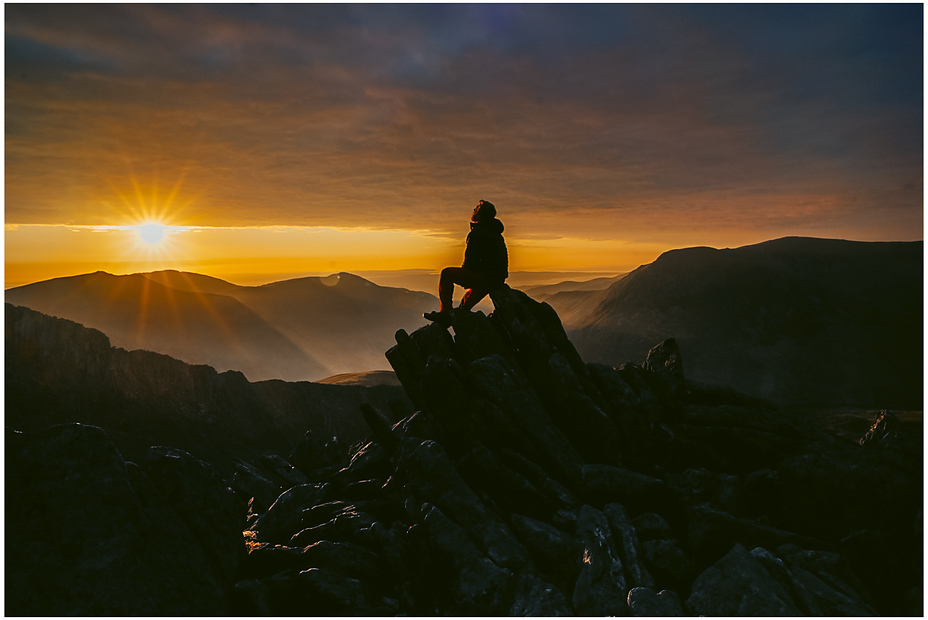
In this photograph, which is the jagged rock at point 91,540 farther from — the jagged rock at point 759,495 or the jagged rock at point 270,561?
the jagged rock at point 759,495

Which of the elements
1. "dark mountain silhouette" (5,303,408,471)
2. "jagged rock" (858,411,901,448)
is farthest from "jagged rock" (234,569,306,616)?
"dark mountain silhouette" (5,303,408,471)

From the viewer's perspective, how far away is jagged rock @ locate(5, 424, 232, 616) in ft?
39.1

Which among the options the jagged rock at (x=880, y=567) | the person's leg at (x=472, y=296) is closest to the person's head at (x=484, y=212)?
the person's leg at (x=472, y=296)

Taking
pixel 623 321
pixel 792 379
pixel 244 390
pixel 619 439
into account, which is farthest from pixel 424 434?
pixel 623 321

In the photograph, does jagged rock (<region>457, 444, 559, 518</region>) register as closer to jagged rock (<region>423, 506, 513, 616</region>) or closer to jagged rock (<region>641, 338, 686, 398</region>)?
jagged rock (<region>423, 506, 513, 616</region>)

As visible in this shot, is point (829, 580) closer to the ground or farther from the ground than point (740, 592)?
closer to the ground

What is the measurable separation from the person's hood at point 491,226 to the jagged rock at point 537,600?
462 inches

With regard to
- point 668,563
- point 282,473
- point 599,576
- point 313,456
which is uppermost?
point 599,576

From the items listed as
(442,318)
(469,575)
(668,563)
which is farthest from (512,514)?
(442,318)

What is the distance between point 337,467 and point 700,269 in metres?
110

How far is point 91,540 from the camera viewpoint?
12.8 metres

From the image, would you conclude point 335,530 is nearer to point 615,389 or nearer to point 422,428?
point 422,428

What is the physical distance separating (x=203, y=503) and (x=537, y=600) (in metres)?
10.8

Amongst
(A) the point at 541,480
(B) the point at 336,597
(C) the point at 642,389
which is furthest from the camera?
(C) the point at 642,389
